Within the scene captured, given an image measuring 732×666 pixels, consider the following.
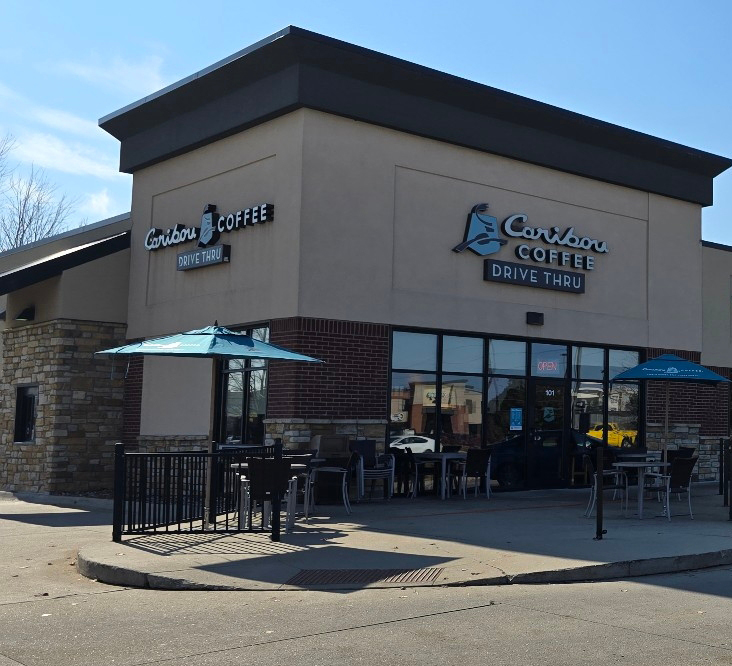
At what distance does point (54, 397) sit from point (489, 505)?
29.9 ft

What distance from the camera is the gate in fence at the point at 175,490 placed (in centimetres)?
1164

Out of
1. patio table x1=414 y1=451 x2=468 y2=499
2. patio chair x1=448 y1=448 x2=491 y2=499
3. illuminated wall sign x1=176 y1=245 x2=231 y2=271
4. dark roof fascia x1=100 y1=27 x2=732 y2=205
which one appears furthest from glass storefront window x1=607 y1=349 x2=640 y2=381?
illuminated wall sign x1=176 y1=245 x2=231 y2=271

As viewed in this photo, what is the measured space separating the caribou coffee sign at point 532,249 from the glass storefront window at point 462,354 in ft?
4.19

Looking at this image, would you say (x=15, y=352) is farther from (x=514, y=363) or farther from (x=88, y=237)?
(x=514, y=363)

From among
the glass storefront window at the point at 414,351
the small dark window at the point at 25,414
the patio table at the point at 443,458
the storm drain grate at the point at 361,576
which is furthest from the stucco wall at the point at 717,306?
the storm drain grate at the point at 361,576

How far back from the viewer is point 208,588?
920 centimetres

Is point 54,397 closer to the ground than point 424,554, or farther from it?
farther from it

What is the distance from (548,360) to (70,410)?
9577 millimetres

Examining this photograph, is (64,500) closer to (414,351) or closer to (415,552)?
(414,351)

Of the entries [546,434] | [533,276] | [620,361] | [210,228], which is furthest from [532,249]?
[210,228]

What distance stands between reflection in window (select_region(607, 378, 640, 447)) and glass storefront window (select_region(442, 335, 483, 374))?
370cm

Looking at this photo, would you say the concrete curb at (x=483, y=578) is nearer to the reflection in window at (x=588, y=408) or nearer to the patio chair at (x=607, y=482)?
the patio chair at (x=607, y=482)

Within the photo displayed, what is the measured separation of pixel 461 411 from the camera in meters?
18.2

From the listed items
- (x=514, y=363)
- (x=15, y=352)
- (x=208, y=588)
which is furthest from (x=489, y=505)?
(x=15, y=352)
